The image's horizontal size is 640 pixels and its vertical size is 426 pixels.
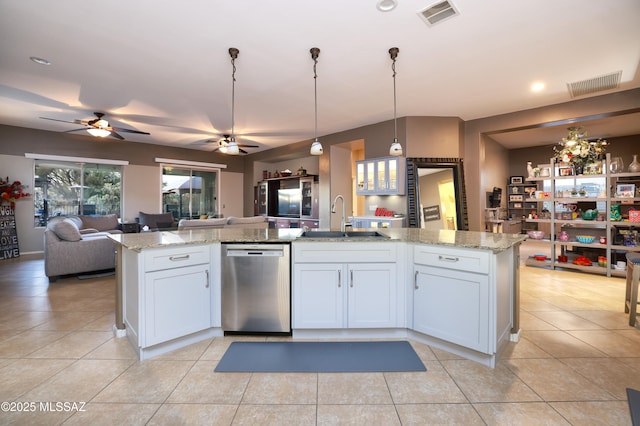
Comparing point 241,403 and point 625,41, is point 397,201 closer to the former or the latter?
point 625,41

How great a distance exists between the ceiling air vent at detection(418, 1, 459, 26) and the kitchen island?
6.17 ft

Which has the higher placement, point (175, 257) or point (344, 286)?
point (175, 257)

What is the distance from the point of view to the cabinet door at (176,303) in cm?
219

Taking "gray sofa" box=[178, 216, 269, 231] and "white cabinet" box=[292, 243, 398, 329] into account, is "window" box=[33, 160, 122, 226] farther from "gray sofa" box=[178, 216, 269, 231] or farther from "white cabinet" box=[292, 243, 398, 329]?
"white cabinet" box=[292, 243, 398, 329]

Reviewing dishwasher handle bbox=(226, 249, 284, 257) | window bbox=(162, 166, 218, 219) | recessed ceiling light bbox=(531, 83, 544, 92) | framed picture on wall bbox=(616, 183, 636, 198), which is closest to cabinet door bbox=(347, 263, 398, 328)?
dishwasher handle bbox=(226, 249, 284, 257)

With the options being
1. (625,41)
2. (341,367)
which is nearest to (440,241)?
(341,367)

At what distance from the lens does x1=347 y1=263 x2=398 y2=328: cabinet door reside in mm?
2480

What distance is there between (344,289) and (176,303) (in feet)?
4.32

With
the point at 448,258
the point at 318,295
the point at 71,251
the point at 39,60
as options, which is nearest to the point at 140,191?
the point at 71,251

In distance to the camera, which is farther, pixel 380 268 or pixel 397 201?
pixel 397 201

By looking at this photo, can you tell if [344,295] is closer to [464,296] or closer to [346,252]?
[346,252]

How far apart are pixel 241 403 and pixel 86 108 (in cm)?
554

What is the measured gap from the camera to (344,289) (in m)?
2.49

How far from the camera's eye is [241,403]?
1721 millimetres
